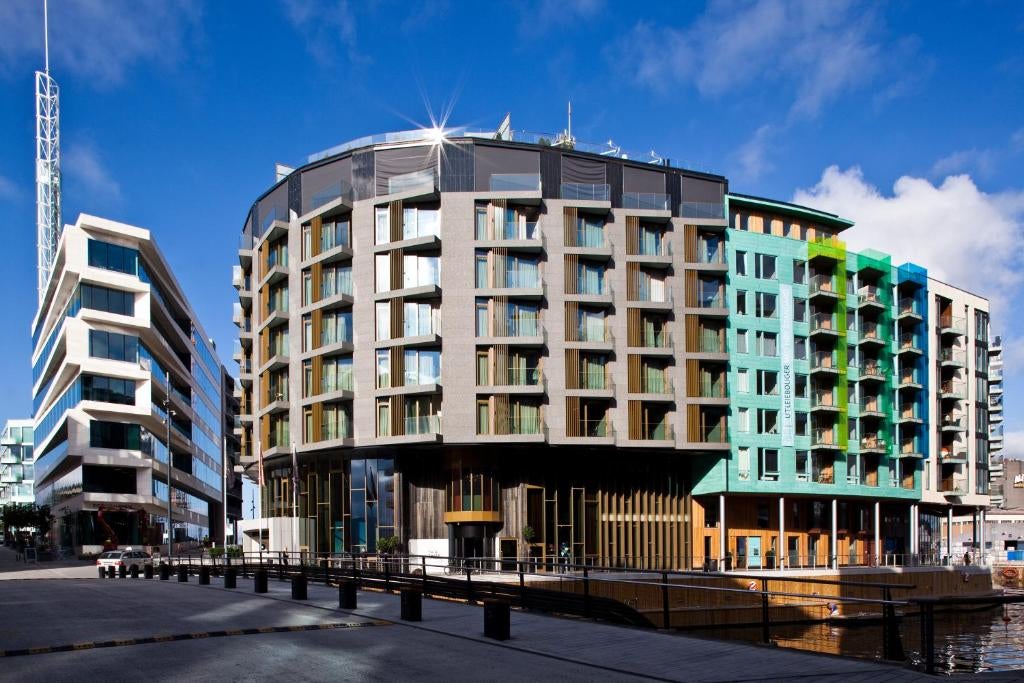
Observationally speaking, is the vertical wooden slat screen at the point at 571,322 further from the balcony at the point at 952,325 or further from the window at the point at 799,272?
the balcony at the point at 952,325

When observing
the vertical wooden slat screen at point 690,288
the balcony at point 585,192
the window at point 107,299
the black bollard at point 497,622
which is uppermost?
the balcony at point 585,192

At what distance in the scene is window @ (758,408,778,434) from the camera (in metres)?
62.2

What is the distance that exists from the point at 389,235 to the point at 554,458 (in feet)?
55.5

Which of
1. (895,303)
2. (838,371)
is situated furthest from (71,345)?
(895,303)

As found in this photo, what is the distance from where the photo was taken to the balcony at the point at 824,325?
65.3 metres

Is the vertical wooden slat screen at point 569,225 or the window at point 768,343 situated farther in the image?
the window at point 768,343

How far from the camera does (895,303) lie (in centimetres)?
7169

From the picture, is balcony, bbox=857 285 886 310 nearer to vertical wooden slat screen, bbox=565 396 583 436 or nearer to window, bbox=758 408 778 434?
window, bbox=758 408 778 434

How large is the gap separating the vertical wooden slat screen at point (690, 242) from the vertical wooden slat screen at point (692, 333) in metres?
3.78

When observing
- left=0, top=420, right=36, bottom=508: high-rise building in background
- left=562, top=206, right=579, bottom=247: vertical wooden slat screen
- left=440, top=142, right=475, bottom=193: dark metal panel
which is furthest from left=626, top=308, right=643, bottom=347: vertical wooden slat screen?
left=0, top=420, right=36, bottom=508: high-rise building in background

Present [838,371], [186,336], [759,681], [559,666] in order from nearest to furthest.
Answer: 1. [759,681]
2. [559,666]
3. [838,371]
4. [186,336]

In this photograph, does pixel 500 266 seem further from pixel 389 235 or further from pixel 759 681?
pixel 759 681

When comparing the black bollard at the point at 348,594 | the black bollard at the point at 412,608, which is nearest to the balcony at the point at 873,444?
the black bollard at the point at 348,594

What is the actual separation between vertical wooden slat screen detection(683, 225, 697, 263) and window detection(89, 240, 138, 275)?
46.5 metres
